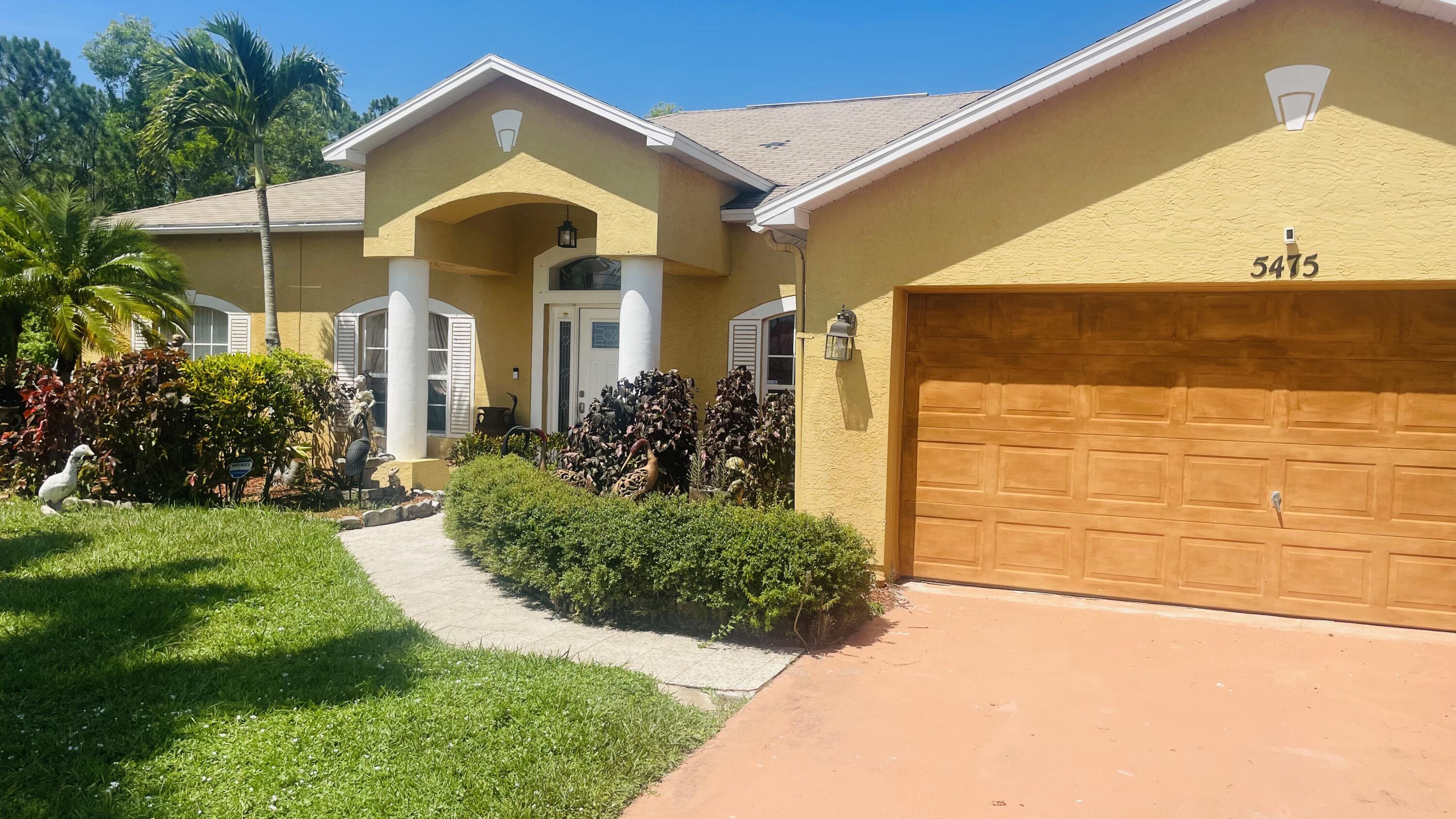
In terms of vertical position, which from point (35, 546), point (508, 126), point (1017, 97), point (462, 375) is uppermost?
point (508, 126)

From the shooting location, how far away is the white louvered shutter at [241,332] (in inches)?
563

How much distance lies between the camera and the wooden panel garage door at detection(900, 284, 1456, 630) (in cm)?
681

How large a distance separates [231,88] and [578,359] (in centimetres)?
610

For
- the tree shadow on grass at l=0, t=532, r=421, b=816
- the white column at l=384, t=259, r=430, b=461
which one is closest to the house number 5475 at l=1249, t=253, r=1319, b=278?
the tree shadow on grass at l=0, t=532, r=421, b=816

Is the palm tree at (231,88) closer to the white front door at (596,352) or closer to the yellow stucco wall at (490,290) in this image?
the yellow stucco wall at (490,290)

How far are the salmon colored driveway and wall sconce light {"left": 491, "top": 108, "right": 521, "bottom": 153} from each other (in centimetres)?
690

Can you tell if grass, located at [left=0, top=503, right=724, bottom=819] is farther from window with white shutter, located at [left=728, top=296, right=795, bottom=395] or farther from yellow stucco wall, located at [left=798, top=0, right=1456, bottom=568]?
window with white shutter, located at [left=728, top=296, right=795, bottom=395]

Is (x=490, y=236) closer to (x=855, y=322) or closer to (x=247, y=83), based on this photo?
(x=247, y=83)

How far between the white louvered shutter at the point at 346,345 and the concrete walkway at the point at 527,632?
5562 mm

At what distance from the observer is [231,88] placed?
13336mm

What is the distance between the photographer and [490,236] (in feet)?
42.1

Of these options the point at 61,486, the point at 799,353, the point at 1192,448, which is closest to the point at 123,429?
the point at 61,486

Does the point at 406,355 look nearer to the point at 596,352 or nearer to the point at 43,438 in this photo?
the point at 596,352

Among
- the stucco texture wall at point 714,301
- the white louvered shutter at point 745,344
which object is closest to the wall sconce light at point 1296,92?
the stucco texture wall at point 714,301
